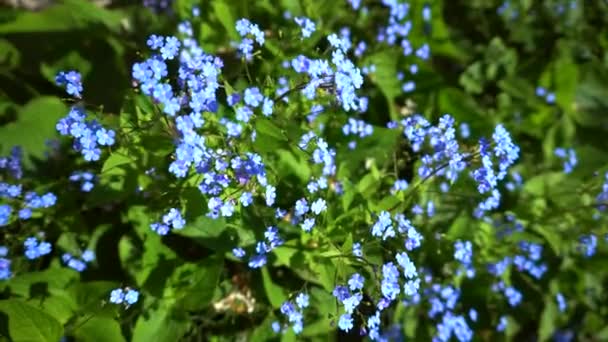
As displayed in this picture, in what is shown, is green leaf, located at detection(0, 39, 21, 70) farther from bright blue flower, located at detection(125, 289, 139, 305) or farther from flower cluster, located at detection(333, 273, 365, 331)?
flower cluster, located at detection(333, 273, 365, 331)

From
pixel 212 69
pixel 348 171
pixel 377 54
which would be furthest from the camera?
pixel 377 54

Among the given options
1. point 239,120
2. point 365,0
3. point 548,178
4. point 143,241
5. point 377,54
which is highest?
point 365,0

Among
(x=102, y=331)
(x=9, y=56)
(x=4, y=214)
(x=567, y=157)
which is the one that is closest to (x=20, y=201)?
(x=4, y=214)

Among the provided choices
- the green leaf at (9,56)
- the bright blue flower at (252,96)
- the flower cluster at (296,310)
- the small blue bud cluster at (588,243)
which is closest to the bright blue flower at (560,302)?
the small blue bud cluster at (588,243)

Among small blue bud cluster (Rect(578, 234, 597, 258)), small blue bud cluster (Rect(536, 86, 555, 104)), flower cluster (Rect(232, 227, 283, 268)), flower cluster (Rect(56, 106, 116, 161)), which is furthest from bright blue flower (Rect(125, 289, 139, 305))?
small blue bud cluster (Rect(536, 86, 555, 104))

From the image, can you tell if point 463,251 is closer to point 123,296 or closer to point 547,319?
point 547,319

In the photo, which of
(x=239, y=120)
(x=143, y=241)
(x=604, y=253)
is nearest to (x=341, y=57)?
(x=239, y=120)

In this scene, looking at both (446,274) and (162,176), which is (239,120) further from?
(446,274)
